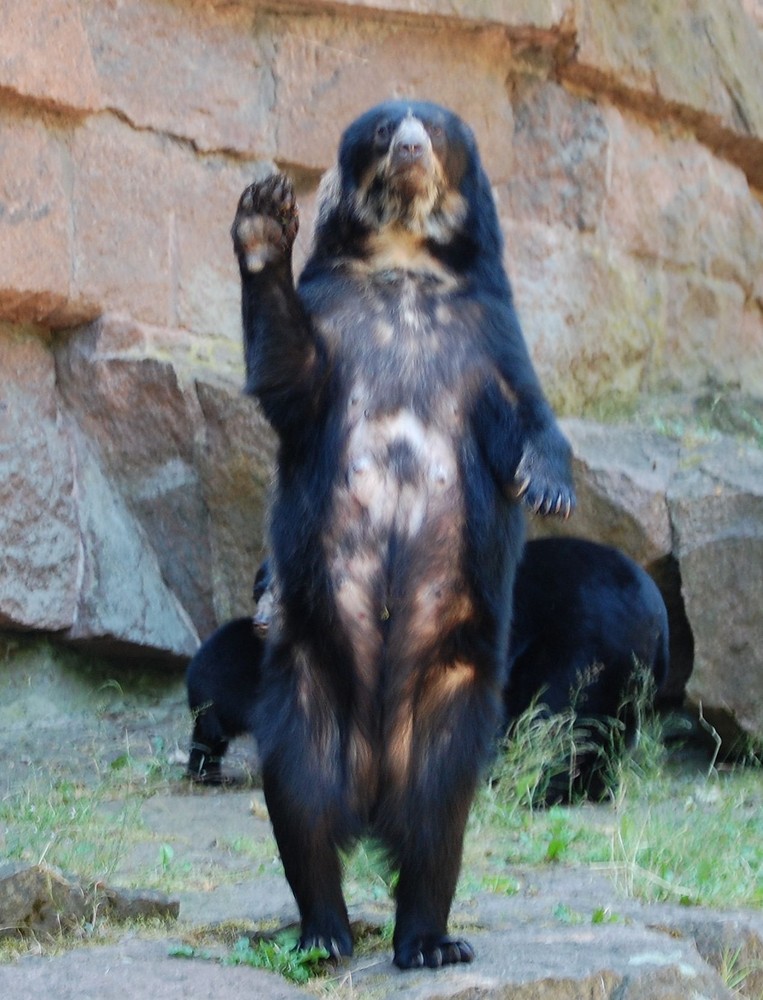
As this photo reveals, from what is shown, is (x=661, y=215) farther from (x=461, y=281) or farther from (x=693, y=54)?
(x=461, y=281)

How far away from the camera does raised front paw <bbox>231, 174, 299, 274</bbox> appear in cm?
388

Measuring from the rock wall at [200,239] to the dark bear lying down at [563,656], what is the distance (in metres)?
0.54

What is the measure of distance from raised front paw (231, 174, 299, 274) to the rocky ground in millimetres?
1661

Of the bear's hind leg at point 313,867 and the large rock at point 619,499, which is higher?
the large rock at point 619,499

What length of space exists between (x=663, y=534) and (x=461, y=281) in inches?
136

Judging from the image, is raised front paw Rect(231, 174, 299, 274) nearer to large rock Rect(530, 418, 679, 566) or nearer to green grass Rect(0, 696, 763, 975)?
green grass Rect(0, 696, 763, 975)

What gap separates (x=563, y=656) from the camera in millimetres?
6848

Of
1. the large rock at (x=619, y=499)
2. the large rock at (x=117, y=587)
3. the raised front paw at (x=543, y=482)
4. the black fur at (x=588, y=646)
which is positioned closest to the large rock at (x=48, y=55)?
the large rock at (x=117, y=587)

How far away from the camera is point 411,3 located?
7.70 m

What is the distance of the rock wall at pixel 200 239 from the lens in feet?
23.0

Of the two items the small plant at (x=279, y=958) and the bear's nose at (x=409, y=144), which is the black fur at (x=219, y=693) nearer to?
the bear's nose at (x=409, y=144)

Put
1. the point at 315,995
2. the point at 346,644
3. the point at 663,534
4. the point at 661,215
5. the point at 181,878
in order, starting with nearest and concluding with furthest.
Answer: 1. the point at 315,995
2. the point at 346,644
3. the point at 181,878
4. the point at 663,534
5. the point at 661,215

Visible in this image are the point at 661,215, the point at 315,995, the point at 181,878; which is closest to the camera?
the point at 315,995

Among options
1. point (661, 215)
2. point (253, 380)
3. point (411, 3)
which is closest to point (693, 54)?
point (661, 215)
